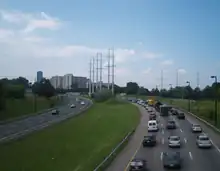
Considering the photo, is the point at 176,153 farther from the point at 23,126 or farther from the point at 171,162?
the point at 23,126

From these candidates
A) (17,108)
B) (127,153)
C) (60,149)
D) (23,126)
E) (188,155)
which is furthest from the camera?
(17,108)

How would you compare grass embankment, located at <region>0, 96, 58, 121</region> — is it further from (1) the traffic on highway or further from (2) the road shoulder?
(1) the traffic on highway

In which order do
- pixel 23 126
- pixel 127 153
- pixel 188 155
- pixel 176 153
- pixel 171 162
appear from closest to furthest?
pixel 171 162
pixel 176 153
pixel 188 155
pixel 127 153
pixel 23 126

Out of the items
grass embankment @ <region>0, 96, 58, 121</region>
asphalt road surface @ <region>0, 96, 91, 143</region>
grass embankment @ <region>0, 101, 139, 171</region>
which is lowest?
grass embankment @ <region>0, 101, 139, 171</region>

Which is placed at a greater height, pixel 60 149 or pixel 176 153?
pixel 176 153

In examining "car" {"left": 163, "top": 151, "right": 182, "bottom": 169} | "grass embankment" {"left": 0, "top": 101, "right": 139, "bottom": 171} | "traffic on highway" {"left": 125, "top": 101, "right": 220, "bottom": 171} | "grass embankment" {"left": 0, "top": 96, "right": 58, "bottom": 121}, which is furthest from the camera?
"grass embankment" {"left": 0, "top": 96, "right": 58, "bottom": 121}

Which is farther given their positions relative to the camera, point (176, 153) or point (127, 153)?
point (127, 153)

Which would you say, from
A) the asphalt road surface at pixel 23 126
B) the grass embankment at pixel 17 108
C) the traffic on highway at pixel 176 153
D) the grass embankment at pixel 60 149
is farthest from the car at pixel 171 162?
the grass embankment at pixel 17 108

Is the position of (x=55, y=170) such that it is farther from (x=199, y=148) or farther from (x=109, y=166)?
(x=199, y=148)

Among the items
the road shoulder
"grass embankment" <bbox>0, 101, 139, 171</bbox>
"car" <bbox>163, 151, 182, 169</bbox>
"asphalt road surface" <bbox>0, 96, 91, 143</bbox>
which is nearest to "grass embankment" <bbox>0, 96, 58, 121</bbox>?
"asphalt road surface" <bbox>0, 96, 91, 143</bbox>

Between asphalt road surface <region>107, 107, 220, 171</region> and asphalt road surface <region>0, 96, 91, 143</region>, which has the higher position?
asphalt road surface <region>0, 96, 91, 143</region>

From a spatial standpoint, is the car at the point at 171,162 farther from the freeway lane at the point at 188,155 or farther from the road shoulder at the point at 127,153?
the road shoulder at the point at 127,153

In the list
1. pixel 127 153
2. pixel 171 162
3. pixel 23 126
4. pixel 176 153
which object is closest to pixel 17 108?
pixel 23 126
